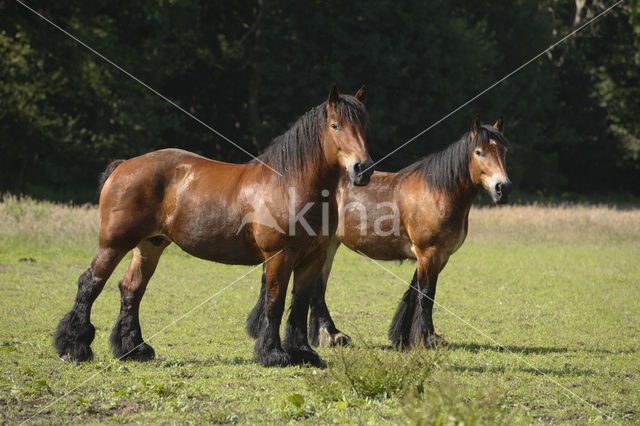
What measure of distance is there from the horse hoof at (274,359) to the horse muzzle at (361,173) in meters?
1.90

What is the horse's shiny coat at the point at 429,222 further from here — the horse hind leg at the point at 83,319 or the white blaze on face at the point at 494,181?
the horse hind leg at the point at 83,319

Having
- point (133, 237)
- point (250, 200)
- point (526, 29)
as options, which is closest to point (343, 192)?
point (250, 200)

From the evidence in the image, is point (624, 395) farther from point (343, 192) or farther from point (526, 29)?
point (526, 29)

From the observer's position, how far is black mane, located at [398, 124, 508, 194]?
7.49 m

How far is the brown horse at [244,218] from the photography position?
6.12 metres

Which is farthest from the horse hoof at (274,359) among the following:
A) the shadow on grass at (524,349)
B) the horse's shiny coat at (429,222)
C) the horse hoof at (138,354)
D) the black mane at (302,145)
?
the shadow on grass at (524,349)

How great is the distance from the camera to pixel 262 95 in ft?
110

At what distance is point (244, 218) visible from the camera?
6.24 m

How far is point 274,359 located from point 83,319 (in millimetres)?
1936

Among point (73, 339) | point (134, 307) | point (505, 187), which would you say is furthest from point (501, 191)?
point (73, 339)

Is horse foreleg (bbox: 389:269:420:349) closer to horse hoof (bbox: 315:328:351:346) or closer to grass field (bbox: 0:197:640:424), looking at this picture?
grass field (bbox: 0:197:640:424)

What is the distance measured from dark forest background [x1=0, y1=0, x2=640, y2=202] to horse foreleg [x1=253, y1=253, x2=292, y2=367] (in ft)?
72.1

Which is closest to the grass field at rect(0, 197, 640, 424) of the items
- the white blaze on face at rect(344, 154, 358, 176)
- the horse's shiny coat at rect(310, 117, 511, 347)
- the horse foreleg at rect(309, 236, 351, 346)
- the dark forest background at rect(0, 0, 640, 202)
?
the horse foreleg at rect(309, 236, 351, 346)

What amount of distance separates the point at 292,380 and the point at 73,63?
2468 centimetres
